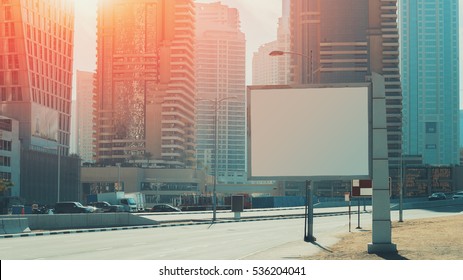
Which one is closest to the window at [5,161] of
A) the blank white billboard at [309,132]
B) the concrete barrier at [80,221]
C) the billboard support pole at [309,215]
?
the concrete barrier at [80,221]

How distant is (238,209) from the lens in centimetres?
7338

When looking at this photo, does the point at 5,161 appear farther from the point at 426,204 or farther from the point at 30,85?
the point at 426,204

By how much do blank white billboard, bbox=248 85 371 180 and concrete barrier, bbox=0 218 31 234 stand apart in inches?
861

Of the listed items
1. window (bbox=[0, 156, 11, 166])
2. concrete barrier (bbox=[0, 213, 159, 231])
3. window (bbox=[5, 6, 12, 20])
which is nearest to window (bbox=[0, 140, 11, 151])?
window (bbox=[0, 156, 11, 166])

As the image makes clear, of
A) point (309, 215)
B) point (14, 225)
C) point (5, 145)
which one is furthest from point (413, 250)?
point (5, 145)

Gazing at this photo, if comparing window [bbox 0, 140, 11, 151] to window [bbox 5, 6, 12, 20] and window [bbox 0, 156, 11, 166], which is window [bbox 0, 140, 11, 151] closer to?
window [bbox 0, 156, 11, 166]

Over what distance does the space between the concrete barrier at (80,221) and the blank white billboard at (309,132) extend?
2238cm

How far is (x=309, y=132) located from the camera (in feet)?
93.2

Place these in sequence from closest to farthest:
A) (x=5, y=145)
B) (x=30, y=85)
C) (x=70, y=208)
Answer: (x=70, y=208), (x=5, y=145), (x=30, y=85)

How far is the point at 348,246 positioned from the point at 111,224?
111 feet

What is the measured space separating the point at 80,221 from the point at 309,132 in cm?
3264

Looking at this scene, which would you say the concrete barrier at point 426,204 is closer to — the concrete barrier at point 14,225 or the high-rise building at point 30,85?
the concrete barrier at point 14,225

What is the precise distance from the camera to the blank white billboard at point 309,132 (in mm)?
27750
